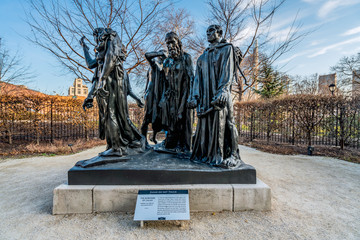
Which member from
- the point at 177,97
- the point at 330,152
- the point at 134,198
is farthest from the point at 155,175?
the point at 330,152

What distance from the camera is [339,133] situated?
7527mm

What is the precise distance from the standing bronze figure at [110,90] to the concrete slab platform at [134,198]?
2.24ft

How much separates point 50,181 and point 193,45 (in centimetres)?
1420

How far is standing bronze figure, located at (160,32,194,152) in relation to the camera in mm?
3604

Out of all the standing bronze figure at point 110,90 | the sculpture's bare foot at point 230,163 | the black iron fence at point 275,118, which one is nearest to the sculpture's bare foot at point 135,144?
the standing bronze figure at point 110,90

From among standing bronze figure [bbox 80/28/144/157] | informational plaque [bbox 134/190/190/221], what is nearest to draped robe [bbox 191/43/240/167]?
informational plaque [bbox 134/190/190/221]

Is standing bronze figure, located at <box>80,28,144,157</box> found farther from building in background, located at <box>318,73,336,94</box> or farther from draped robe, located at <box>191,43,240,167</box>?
building in background, located at <box>318,73,336,94</box>

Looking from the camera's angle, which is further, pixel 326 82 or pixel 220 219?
pixel 326 82

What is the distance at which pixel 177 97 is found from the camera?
3.70 m

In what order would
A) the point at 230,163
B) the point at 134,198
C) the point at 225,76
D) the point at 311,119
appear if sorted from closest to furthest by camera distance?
the point at 134,198, the point at 230,163, the point at 225,76, the point at 311,119

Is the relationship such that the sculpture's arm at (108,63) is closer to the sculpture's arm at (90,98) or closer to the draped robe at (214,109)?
the sculpture's arm at (90,98)

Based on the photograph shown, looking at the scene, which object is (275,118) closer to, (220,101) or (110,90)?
(220,101)

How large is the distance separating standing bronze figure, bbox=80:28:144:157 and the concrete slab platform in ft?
2.24

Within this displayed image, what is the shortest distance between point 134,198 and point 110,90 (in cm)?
176
